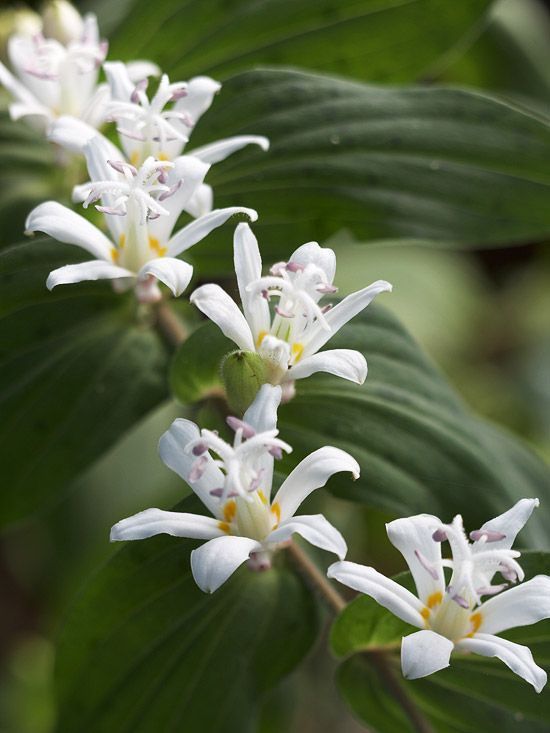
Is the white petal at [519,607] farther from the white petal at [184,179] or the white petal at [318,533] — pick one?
the white petal at [184,179]

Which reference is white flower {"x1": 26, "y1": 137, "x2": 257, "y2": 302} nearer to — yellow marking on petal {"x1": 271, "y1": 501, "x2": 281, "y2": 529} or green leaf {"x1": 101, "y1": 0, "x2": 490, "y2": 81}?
yellow marking on petal {"x1": 271, "y1": 501, "x2": 281, "y2": 529}

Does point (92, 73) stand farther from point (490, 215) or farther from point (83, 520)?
point (83, 520)

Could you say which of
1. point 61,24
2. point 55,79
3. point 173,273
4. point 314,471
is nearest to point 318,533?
point 314,471

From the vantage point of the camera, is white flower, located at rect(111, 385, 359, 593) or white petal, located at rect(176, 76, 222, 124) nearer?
white flower, located at rect(111, 385, 359, 593)

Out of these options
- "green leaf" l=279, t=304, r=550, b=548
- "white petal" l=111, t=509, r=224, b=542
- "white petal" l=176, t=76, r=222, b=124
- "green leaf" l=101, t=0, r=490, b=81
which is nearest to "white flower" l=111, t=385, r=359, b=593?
"white petal" l=111, t=509, r=224, b=542

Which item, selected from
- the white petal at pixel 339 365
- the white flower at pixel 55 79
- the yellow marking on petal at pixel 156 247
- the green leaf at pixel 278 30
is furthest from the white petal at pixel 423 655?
the green leaf at pixel 278 30

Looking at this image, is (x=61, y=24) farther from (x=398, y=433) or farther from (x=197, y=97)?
(x=398, y=433)

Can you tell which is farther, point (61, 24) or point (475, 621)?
point (61, 24)
